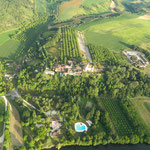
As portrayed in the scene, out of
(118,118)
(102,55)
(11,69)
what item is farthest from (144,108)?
(11,69)

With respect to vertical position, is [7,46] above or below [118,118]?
above

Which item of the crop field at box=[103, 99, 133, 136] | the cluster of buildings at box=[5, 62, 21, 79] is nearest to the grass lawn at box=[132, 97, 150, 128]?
the crop field at box=[103, 99, 133, 136]

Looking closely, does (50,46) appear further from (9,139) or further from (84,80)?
(9,139)

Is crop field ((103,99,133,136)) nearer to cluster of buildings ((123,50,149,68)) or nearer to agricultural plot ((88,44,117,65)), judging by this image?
agricultural plot ((88,44,117,65))

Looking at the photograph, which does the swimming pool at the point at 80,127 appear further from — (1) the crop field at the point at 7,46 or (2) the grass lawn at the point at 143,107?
(1) the crop field at the point at 7,46

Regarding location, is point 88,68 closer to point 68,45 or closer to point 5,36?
point 68,45
